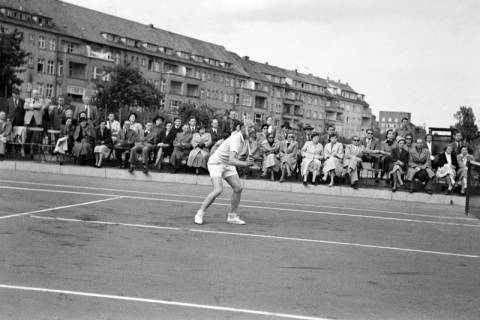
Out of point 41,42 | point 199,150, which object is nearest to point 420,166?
point 199,150

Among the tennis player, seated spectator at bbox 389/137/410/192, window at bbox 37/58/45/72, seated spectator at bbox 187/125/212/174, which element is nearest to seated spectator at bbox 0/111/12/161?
seated spectator at bbox 187/125/212/174

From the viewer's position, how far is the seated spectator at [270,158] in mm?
21922

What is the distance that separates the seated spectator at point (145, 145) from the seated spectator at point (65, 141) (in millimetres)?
2280

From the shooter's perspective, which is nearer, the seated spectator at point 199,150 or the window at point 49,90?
the seated spectator at point 199,150

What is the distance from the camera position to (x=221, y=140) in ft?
71.9

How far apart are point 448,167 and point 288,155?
503 centimetres

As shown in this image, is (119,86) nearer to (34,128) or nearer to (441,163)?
(34,128)

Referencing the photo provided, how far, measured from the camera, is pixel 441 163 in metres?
21.2

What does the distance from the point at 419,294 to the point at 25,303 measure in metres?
4.12

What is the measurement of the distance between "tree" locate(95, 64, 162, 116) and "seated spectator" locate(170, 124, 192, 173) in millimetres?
59785

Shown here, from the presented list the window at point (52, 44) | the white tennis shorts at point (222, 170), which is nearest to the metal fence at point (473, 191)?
the white tennis shorts at point (222, 170)

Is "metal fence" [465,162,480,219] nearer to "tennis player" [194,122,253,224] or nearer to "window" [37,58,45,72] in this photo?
"tennis player" [194,122,253,224]

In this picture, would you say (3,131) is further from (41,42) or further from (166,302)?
(41,42)

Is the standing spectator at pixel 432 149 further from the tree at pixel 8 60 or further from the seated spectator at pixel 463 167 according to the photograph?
the tree at pixel 8 60
